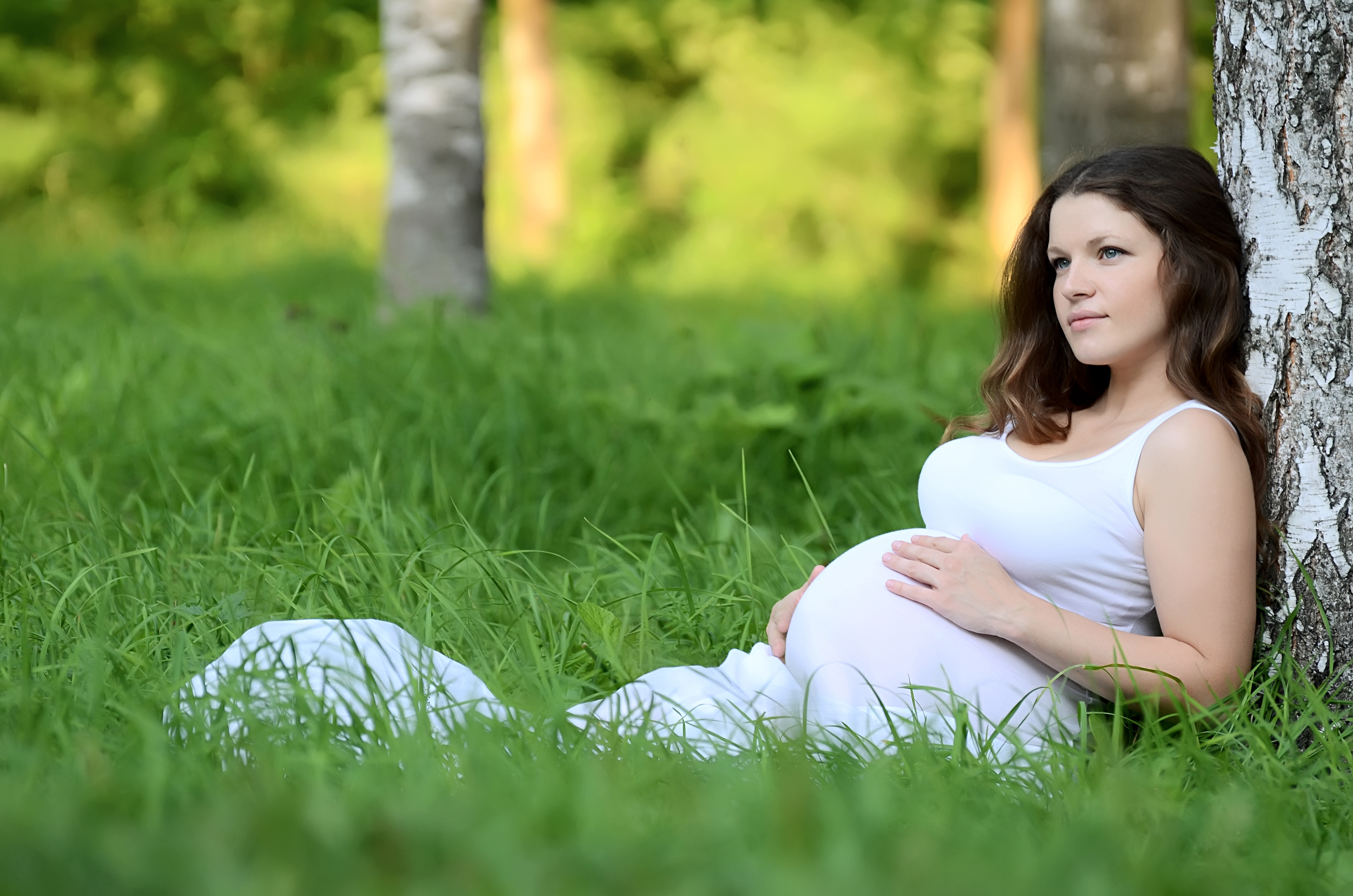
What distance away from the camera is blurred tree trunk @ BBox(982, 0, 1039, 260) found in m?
10.6

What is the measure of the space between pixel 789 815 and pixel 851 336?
409 centimetres

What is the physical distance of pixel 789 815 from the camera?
116cm

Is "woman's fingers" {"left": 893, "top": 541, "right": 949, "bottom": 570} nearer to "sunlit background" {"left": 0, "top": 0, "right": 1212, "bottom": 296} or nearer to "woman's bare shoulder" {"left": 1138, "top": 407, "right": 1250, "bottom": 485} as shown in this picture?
"woman's bare shoulder" {"left": 1138, "top": 407, "right": 1250, "bottom": 485}

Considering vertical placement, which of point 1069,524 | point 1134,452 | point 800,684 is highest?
point 1134,452

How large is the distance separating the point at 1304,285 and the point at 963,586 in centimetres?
72

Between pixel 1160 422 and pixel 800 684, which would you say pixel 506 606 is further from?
pixel 1160 422

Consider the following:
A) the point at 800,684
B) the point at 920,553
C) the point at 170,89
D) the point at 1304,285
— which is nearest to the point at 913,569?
the point at 920,553

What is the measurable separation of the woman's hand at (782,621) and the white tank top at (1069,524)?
300 millimetres

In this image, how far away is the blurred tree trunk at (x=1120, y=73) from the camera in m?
4.60

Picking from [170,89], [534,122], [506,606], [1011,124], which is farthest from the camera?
[170,89]

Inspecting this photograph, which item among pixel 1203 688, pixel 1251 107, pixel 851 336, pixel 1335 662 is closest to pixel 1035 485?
pixel 1203 688

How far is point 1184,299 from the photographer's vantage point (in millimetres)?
1950

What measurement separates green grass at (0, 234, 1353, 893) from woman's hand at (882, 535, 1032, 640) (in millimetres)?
219

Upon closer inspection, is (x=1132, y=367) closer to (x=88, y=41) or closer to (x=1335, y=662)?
(x=1335, y=662)
